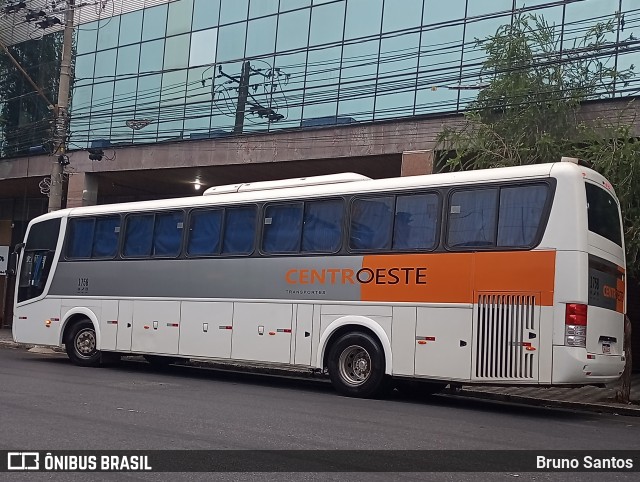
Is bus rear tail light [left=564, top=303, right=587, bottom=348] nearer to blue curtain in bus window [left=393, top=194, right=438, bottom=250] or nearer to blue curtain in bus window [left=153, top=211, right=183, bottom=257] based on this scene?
blue curtain in bus window [left=393, top=194, right=438, bottom=250]

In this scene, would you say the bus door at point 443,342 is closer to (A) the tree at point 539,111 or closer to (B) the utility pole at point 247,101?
(A) the tree at point 539,111

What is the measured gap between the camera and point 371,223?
44.3ft

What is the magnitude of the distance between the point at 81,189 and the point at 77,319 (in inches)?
404

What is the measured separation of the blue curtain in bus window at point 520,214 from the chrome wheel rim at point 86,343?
9649 mm

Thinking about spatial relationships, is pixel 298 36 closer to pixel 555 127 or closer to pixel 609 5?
pixel 609 5

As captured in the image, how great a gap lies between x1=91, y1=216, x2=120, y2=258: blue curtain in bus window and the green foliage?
6949 mm

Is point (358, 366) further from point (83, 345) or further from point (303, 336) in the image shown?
point (83, 345)

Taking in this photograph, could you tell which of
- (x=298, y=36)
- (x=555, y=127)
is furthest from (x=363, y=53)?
(x=555, y=127)

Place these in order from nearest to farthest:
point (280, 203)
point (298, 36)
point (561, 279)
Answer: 1. point (561, 279)
2. point (280, 203)
3. point (298, 36)

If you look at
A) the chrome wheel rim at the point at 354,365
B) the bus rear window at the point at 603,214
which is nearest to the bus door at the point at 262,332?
the chrome wheel rim at the point at 354,365

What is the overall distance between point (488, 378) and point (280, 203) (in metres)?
4.97

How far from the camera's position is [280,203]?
1475 cm

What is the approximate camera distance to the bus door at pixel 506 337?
11.5m

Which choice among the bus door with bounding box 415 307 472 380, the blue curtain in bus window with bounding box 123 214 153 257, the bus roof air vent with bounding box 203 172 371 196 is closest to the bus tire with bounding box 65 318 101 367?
the blue curtain in bus window with bounding box 123 214 153 257
